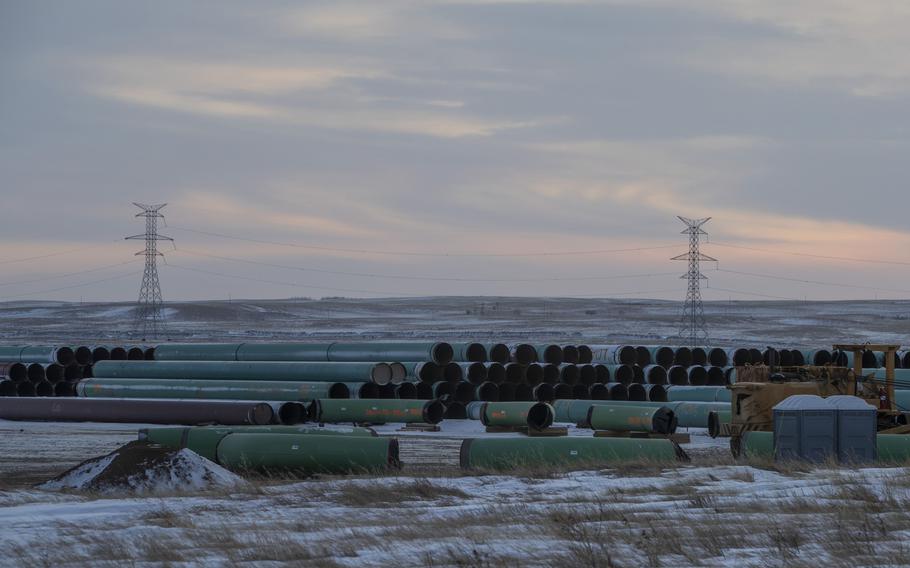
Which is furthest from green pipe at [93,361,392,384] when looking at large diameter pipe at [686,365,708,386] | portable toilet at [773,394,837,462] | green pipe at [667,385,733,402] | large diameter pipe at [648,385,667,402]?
portable toilet at [773,394,837,462]

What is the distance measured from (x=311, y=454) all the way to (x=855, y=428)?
999 cm

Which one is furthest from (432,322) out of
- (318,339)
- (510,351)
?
(510,351)

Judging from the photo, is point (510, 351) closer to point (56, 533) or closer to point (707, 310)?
point (56, 533)

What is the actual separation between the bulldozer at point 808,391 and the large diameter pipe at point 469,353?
14.3 meters

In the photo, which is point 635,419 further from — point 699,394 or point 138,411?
point 138,411

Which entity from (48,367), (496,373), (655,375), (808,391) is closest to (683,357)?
(655,375)

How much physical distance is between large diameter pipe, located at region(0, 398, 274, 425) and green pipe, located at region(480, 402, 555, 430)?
6.38 m

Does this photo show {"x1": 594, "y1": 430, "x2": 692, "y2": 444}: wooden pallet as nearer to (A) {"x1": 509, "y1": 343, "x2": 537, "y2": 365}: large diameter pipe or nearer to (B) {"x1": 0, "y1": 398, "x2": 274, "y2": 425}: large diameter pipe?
(A) {"x1": 509, "y1": 343, "x2": 537, "y2": 365}: large diameter pipe

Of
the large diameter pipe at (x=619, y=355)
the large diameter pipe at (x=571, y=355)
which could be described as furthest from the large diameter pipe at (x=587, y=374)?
the large diameter pipe at (x=619, y=355)

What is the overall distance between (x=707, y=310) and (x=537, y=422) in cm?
14088

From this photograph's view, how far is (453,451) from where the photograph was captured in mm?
28109

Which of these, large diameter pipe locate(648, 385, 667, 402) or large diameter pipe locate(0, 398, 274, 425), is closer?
large diameter pipe locate(0, 398, 274, 425)

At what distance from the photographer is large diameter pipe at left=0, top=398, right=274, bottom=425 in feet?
112

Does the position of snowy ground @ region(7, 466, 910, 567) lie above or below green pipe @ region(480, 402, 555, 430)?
above
